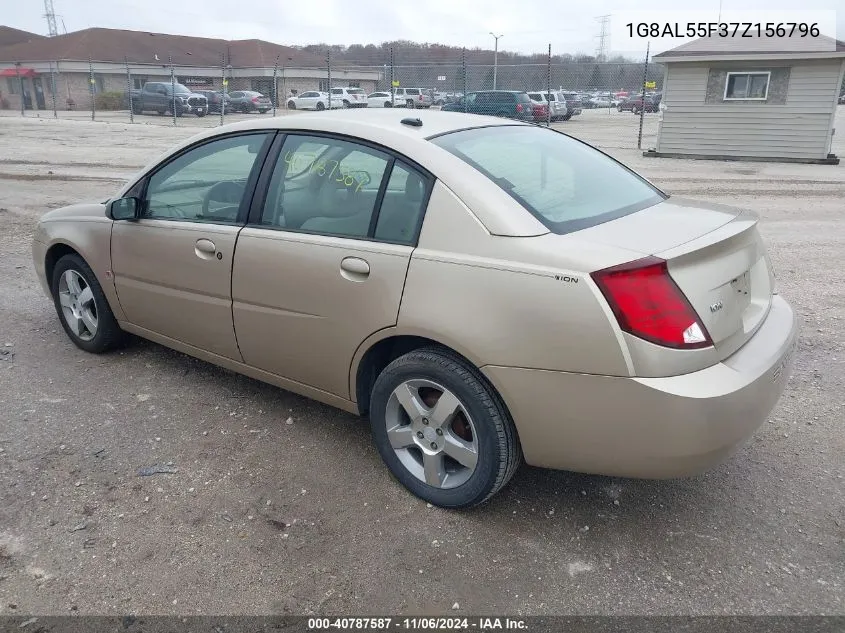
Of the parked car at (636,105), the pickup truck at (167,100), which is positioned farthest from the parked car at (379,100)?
the parked car at (636,105)

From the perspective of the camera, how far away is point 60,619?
2352mm

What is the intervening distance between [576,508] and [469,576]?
65 cm

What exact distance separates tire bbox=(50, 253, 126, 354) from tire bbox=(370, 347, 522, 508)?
2.24 m

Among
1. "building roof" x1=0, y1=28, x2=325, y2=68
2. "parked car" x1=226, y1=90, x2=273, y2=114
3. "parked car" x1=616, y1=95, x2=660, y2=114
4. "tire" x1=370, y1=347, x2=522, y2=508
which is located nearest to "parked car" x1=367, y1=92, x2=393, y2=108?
"parked car" x1=226, y1=90, x2=273, y2=114

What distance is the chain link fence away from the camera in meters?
35.8

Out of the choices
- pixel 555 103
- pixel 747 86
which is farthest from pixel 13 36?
pixel 747 86

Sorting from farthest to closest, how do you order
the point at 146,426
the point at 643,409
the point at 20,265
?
the point at 20,265 → the point at 146,426 → the point at 643,409

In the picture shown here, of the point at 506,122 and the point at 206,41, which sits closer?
the point at 506,122

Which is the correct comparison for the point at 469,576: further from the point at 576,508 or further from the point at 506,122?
the point at 506,122

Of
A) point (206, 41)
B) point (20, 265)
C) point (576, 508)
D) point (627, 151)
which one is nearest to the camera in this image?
point (576, 508)

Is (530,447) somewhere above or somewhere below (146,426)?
above

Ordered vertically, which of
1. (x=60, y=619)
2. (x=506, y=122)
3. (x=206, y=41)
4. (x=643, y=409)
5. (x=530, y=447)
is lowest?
(x=60, y=619)

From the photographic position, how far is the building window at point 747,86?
15.6 metres

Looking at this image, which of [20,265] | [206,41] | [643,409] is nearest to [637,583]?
[643,409]
